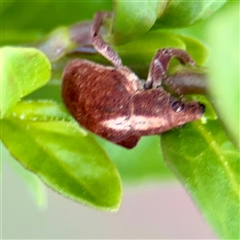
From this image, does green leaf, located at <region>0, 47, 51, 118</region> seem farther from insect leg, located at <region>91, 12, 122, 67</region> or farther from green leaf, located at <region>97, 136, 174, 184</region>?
green leaf, located at <region>97, 136, 174, 184</region>

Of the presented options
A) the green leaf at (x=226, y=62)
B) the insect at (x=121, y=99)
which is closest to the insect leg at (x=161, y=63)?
the insect at (x=121, y=99)

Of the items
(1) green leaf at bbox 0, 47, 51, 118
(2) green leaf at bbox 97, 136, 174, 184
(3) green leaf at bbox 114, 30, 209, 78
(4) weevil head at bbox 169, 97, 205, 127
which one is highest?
(1) green leaf at bbox 0, 47, 51, 118

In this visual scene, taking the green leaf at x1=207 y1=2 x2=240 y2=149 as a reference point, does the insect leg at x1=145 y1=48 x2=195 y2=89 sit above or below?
below

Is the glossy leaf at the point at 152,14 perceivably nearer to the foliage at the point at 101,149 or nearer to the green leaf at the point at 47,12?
the foliage at the point at 101,149

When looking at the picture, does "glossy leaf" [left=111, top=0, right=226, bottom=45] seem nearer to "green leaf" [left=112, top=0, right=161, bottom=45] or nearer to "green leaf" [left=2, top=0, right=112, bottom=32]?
"green leaf" [left=112, top=0, right=161, bottom=45]

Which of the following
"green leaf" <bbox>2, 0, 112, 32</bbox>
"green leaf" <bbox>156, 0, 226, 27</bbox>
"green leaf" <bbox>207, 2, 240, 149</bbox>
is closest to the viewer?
"green leaf" <bbox>207, 2, 240, 149</bbox>

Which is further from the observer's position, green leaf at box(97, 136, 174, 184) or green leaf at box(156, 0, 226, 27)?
green leaf at box(97, 136, 174, 184)

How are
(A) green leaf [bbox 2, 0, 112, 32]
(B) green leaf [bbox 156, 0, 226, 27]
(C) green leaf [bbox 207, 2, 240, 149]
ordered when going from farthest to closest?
(A) green leaf [bbox 2, 0, 112, 32] → (B) green leaf [bbox 156, 0, 226, 27] → (C) green leaf [bbox 207, 2, 240, 149]

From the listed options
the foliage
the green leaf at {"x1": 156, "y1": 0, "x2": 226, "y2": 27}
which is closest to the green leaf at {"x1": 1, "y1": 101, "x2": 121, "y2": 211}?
the foliage
